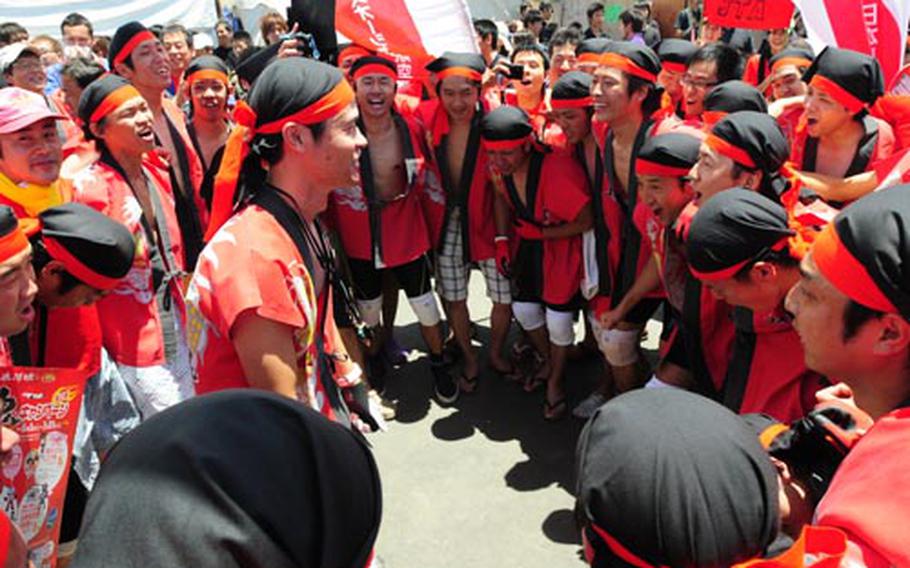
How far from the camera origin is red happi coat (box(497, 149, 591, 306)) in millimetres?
3930

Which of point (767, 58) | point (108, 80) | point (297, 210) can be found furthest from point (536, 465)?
point (767, 58)

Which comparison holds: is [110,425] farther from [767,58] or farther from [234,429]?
[767,58]

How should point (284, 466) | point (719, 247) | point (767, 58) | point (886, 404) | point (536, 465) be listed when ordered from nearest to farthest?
point (284, 466)
point (886, 404)
point (719, 247)
point (536, 465)
point (767, 58)

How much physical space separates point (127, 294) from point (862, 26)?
3547 mm

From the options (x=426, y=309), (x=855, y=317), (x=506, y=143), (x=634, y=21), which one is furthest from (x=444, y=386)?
(x=634, y=21)

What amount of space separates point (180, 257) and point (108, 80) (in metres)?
0.84

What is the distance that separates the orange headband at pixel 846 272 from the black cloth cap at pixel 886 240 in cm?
1

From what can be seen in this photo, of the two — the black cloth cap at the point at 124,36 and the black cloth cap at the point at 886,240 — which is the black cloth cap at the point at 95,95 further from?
the black cloth cap at the point at 886,240

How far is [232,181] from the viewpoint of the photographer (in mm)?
1975

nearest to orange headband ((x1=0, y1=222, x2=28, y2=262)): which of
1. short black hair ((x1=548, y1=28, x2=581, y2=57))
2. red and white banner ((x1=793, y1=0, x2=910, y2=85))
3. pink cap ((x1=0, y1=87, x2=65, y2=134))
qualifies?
pink cap ((x1=0, y1=87, x2=65, y2=134))

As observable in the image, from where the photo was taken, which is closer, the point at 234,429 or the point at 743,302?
the point at 234,429

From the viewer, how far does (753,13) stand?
15.0 feet

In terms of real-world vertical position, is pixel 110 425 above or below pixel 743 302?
A: below

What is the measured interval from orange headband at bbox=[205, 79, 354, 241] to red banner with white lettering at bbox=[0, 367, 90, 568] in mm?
681
